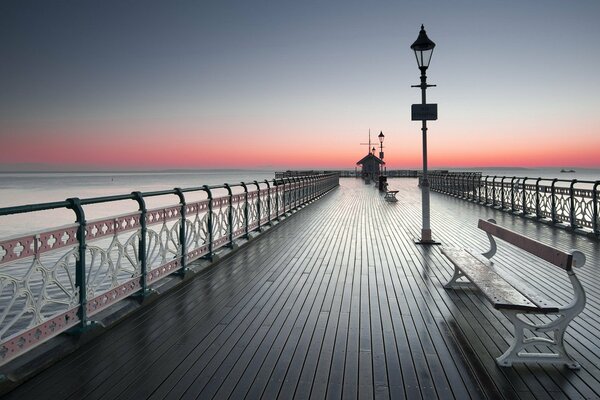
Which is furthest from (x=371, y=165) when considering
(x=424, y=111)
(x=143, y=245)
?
(x=143, y=245)

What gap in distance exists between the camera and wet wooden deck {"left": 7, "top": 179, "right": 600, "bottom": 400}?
2.98 meters

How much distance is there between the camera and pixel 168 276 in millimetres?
5945

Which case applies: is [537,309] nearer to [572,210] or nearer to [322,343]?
[322,343]

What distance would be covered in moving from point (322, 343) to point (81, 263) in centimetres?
225

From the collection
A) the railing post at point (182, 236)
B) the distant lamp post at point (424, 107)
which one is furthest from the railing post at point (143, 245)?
the distant lamp post at point (424, 107)

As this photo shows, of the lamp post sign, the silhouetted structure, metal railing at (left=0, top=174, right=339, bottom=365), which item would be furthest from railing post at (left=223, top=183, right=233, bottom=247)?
the silhouetted structure

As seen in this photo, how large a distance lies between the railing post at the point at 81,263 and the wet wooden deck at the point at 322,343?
29 centimetres

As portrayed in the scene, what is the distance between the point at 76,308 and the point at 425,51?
8140 millimetres

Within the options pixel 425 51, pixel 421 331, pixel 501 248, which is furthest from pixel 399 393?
pixel 425 51

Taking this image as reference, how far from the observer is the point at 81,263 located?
3766 mm

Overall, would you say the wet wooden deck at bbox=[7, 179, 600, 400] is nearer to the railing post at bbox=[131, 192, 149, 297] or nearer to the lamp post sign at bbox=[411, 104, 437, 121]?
the railing post at bbox=[131, 192, 149, 297]

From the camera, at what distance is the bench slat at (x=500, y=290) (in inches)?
126

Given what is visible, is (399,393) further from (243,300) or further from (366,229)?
(366,229)

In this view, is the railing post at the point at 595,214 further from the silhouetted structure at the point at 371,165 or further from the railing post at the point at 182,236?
the silhouetted structure at the point at 371,165
